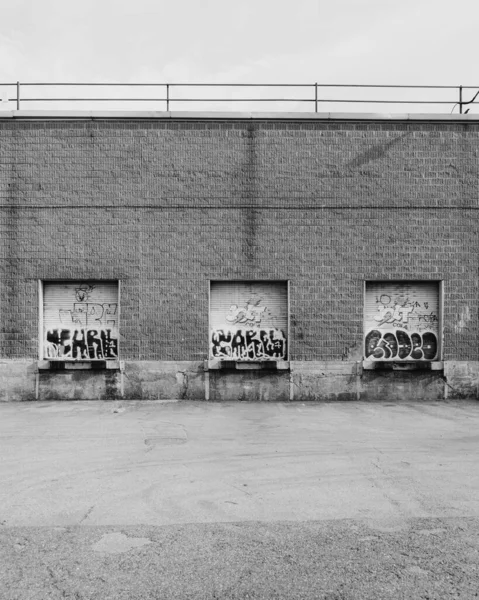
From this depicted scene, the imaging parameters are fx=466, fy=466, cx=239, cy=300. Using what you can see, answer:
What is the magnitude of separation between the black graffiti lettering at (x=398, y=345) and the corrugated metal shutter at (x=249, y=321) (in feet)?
6.73

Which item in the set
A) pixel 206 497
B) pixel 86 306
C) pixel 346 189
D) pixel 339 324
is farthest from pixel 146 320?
pixel 206 497

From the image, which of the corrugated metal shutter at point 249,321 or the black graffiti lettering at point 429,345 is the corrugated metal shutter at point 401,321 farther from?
the corrugated metal shutter at point 249,321

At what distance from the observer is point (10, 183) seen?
1093cm

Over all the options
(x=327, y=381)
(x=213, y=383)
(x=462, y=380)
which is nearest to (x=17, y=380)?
(x=213, y=383)

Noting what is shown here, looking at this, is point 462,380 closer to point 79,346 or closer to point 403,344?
point 403,344

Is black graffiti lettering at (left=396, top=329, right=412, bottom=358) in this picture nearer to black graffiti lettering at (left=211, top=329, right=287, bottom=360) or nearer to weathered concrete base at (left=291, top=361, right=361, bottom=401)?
weathered concrete base at (left=291, top=361, right=361, bottom=401)

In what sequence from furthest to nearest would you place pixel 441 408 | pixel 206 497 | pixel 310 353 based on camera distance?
1. pixel 310 353
2. pixel 441 408
3. pixel 206 497

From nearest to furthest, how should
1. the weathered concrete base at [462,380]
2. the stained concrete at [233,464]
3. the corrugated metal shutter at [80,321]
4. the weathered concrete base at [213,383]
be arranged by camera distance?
the stained concrete at [233,464] < the weathered concrete base at [213,383] < the weathered concrete base at [462,380] < the corrugated metal shutter at [80,321]

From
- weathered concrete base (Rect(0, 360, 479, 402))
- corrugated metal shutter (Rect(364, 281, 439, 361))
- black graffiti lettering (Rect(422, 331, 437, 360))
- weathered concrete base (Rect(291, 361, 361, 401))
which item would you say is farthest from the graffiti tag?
black graffiti lettering (Rect(422, 331, 437, 360))

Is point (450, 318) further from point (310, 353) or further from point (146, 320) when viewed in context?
point (146, 320)

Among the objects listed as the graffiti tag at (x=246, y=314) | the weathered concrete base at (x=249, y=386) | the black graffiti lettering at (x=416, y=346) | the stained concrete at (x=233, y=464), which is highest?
the graffiti tag at (x=246, y=314)

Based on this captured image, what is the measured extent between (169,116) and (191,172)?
1388 mm

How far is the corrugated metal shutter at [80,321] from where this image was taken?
1095cm

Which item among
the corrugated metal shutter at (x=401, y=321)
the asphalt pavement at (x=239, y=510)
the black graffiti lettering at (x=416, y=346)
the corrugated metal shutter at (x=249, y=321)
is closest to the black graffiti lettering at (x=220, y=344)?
the corrugated metal shutter at (x=249, y=321)
